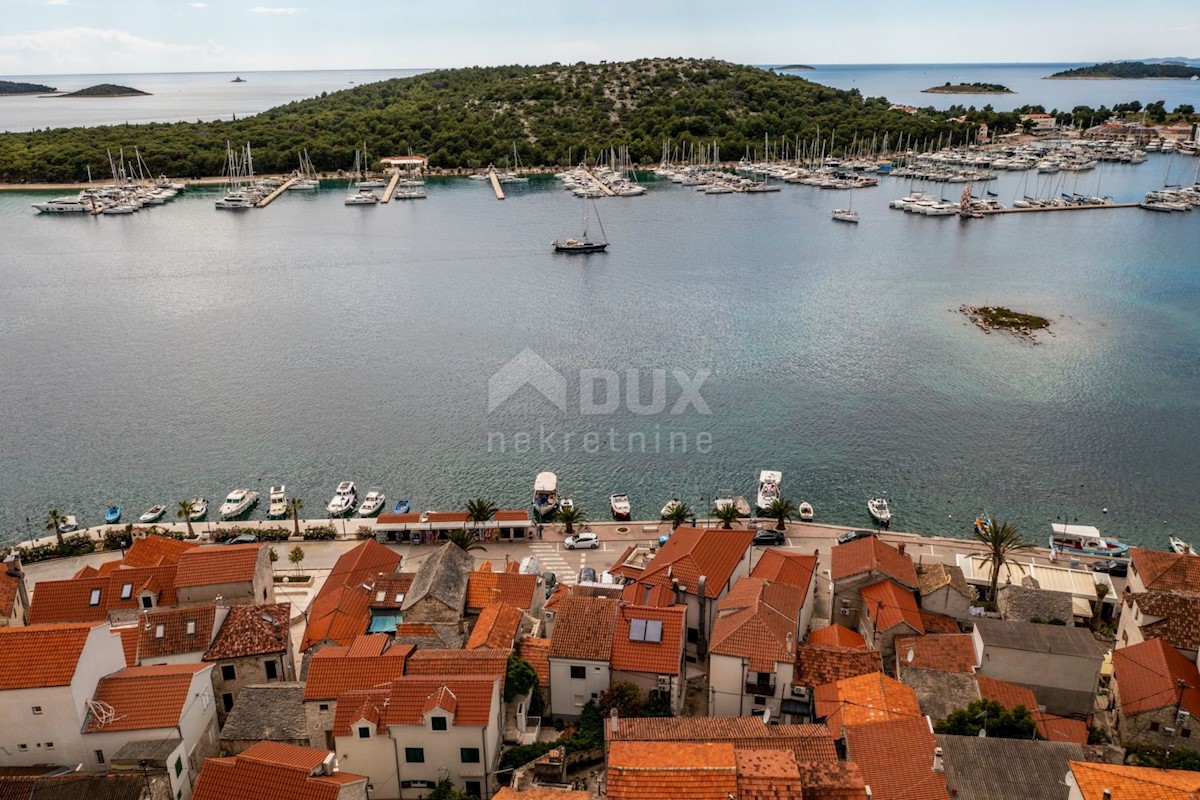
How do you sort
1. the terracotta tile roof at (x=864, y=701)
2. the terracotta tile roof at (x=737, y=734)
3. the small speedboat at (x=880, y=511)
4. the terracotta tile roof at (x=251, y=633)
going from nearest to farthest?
the terracotta tile roof at (x=737, y=734) → the terracotta tile roof at (x=864, y=701) → the terracotta tile roof at (x=251, y=633) → the small speedboat at (x=880, y=511)

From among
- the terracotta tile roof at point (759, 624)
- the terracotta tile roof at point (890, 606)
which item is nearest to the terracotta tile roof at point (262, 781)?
the terracotta tile roof at point (759, 624)

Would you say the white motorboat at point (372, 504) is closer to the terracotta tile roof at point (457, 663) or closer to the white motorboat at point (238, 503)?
the white motorboat at point (238, 503)

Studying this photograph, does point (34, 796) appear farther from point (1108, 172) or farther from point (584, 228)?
point (1108, 172)

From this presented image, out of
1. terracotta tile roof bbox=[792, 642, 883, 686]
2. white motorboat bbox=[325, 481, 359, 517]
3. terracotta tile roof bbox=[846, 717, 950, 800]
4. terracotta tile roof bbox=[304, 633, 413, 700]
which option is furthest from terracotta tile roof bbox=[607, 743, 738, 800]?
white motorboat bbox=[325, 481, 359, 517]

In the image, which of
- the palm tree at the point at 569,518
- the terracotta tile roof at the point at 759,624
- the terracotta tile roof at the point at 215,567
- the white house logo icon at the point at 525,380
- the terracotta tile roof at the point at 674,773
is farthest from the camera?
the white house logo icon at the point at 525,380

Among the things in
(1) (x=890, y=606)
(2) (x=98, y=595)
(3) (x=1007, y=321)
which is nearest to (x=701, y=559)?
(1) (x=890, y=606)

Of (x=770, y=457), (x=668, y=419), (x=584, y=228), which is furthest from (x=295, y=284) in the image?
(x=770, y=457)

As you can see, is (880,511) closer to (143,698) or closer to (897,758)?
(897,758)
